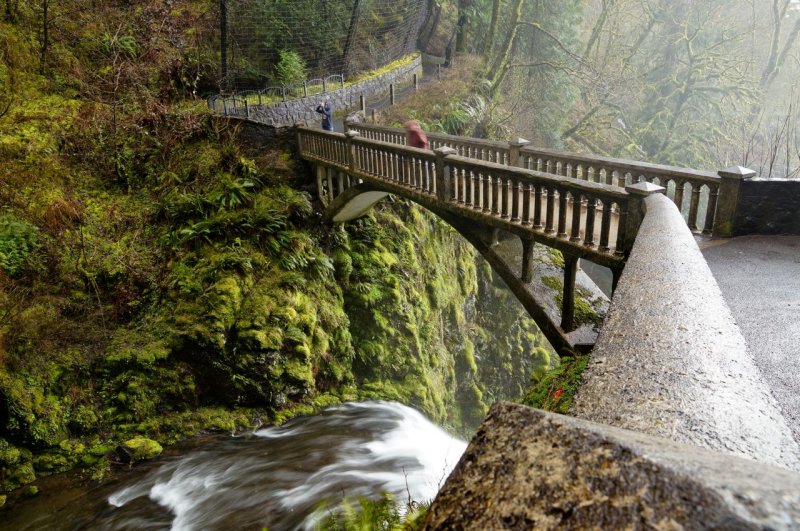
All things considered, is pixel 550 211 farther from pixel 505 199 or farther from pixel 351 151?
pixel 351 151

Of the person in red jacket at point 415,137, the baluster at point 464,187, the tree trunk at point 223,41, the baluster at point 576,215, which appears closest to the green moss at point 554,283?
the baluster at point 464,187

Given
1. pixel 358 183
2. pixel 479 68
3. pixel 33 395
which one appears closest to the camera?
pixel 33 395

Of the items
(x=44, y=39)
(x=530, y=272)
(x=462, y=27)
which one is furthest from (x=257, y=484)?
(x=462, y=27)

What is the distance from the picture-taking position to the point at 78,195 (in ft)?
35.4

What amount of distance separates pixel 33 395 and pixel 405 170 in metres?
7.18

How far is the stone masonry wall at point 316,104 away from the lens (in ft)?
48.0

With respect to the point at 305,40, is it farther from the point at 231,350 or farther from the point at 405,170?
the point at 231,350

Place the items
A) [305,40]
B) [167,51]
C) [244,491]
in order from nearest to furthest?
[244,491] < [167,51] < [305,40]

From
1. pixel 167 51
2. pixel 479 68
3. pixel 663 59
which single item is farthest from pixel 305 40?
pixel 663 59

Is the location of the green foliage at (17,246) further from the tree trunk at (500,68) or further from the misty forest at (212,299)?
the tree trunk at (500,68)

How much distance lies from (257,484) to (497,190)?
5652mm

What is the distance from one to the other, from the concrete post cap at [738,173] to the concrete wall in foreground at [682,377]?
460 centimetres

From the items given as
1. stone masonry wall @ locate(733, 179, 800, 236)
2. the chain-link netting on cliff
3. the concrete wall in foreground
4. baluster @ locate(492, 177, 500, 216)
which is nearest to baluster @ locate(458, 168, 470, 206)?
baluster @ locate(492, 177, 500, 216)

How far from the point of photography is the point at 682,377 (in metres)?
1.44
